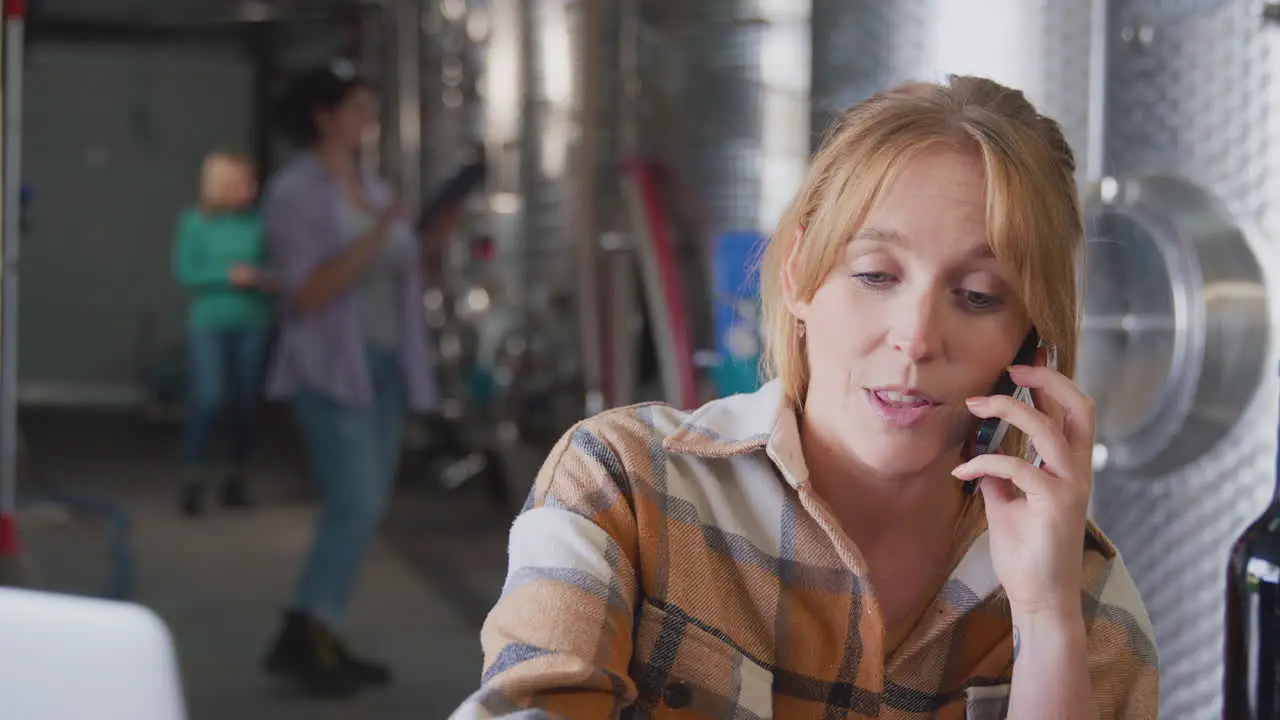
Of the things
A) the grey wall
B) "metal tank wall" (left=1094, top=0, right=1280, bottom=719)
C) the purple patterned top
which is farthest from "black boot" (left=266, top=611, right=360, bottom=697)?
the grey wall

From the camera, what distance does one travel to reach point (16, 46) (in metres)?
3.49

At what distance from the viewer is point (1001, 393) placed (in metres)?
1.13

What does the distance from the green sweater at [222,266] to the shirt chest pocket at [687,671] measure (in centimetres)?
568

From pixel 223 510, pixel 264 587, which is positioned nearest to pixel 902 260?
pixel 264 587

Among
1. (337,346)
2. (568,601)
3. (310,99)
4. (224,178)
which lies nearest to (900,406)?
(568,601)

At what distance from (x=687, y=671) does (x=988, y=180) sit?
410 millimetres

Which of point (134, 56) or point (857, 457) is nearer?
point (857, 457)

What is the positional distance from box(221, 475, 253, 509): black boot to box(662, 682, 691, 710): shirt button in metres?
6.22

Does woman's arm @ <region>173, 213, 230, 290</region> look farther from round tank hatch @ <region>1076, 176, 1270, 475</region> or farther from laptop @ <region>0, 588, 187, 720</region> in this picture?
laptop @ <region>0, 588, 187, 720</region>

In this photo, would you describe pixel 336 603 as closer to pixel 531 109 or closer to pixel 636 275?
pixel 636 275

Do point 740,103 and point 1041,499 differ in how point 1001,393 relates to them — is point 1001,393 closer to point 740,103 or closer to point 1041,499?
point 1041,499

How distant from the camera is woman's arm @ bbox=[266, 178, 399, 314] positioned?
393 centimetres

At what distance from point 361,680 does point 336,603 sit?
22cm

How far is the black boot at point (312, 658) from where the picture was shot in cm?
393
